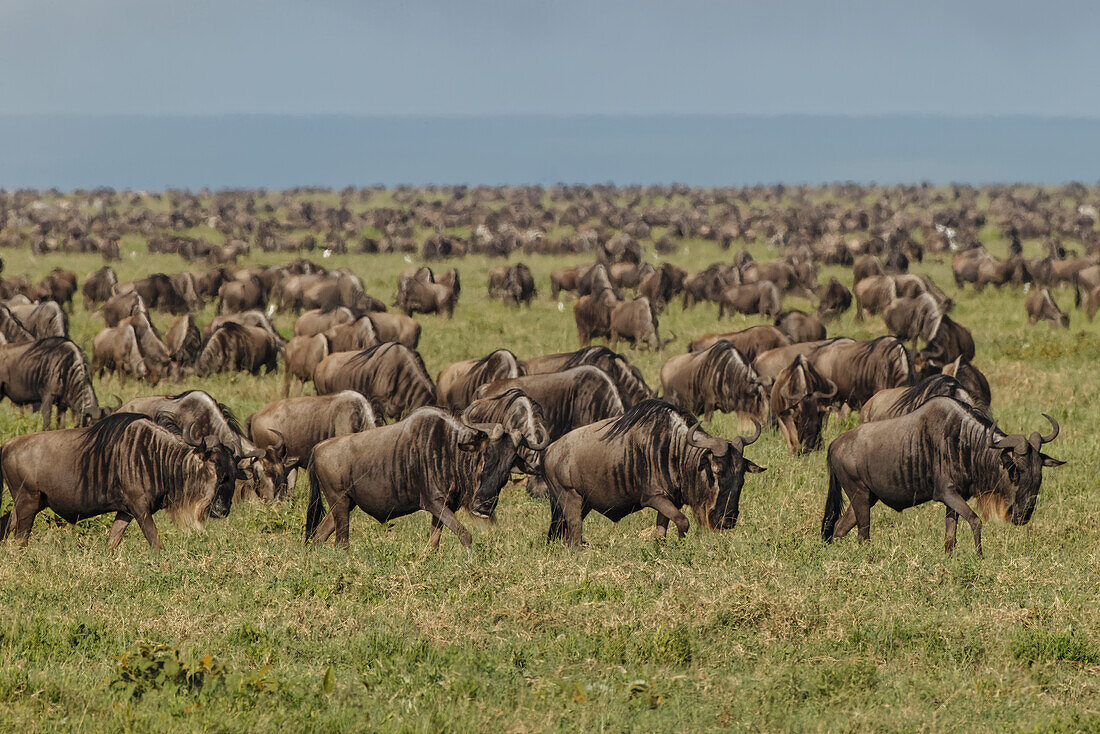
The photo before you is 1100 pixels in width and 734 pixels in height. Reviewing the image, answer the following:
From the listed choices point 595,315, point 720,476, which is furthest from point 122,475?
point 595,315

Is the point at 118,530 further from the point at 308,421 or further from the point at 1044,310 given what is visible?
the point at 1044,310

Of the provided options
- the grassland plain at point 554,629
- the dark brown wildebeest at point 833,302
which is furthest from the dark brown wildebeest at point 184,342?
the dark brown wildebeest at point 833,302

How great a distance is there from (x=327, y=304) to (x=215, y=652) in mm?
23212

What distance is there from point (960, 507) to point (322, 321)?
1592 cm

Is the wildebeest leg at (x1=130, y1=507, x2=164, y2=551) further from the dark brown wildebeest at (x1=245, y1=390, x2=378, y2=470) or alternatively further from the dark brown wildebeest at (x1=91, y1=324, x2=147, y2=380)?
the dark brown wildebeest at (x1=91, y1=324, x2=147, y2=380)

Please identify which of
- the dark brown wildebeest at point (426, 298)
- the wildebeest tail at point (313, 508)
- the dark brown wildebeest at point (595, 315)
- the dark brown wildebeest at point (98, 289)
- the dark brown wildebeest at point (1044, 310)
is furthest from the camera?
the dark brown wildebeest at point (98, 289)

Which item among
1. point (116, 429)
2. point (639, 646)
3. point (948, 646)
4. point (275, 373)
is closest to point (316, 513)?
point (116, 429)

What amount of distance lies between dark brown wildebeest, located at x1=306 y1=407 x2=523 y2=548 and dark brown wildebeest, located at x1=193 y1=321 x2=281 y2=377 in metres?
10.6

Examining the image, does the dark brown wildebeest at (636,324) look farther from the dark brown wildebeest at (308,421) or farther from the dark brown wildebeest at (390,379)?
the dark brown wildebeest at (308,421)

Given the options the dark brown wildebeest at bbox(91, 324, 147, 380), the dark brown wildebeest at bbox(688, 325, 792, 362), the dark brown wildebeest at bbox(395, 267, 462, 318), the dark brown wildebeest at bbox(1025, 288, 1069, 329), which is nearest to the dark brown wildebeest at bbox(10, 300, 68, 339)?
the dark brown wildebeest at bbox(91, 324, 147, 380)

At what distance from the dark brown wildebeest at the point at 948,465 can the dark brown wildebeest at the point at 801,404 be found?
4143 mm

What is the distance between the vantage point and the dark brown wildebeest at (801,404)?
46.4ft

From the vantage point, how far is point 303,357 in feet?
60.8

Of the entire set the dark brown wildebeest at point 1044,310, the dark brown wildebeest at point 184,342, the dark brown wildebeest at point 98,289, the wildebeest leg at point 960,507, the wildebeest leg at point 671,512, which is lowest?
the dark brown wildebeest at point 98,289
